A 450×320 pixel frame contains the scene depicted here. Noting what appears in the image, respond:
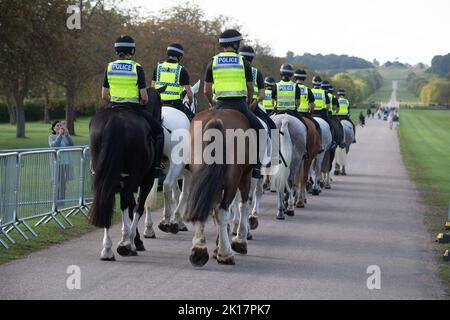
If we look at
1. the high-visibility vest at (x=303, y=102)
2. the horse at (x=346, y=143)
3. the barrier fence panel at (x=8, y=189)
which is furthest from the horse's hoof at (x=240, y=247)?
the horse at (x=346, y=143)

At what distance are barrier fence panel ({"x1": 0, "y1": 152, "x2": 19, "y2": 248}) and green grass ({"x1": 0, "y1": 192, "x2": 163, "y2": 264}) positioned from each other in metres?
0.26

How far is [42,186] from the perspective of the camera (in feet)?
43.4

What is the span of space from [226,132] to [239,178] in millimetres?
658

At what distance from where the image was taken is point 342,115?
2692 centimetres

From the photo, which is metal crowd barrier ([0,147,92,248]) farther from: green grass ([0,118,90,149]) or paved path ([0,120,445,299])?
green grass ([0,118,90,149])

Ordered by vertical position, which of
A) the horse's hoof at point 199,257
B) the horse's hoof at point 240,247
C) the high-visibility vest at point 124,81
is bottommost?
the horse's hoof at point 240,247

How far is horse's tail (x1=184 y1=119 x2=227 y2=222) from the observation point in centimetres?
959

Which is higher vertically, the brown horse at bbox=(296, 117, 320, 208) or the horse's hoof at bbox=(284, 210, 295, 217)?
the brown horse at bbox=(296, 117, 320, 208)

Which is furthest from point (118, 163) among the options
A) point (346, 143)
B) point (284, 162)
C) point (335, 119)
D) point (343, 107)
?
point (343, 107)

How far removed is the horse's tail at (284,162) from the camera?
48.8 ft

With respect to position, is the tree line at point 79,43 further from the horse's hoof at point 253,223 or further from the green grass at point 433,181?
the horse's hoof at point 253,223

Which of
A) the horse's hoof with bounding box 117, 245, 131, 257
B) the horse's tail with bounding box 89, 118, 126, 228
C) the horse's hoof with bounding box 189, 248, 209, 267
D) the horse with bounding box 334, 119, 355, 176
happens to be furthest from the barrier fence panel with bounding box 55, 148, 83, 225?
the horse with bounding box 334, 119, 355, 176

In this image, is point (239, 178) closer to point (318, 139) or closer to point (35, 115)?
point (318, 139)

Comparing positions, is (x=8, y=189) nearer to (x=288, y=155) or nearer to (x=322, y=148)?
(x=288, y=155)
